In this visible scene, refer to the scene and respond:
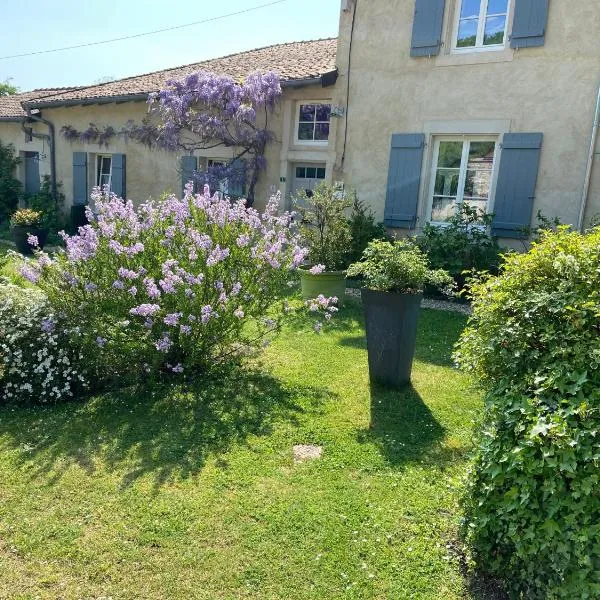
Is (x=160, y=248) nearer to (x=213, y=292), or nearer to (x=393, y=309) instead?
(x=213, y=292)

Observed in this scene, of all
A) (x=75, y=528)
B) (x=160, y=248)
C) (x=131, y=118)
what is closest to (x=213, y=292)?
(x=160, y=248)

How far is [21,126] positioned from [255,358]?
13.9 metres

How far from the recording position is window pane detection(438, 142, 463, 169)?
346 inches

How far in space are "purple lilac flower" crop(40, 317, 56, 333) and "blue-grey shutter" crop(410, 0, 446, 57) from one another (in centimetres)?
728

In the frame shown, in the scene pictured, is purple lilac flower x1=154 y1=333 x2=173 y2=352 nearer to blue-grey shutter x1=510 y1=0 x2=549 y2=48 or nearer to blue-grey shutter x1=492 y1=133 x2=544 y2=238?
blue-grey shutter x1=492 y1=133 x2=544 y2=238

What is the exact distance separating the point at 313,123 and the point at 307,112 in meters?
0.28

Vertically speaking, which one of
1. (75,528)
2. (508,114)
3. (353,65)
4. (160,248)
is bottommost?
(75,528)

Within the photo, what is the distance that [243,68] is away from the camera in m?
11.9

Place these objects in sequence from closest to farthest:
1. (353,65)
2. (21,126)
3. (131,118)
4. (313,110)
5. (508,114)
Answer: (508,114) → (353,65) → (313,110) → (131,118) → (21,126)

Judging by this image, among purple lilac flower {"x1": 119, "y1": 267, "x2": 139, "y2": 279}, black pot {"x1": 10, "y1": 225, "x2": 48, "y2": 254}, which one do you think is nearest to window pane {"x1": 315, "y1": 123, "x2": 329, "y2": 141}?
black pot {"x1": 10, "y1": 225, "x2": 48, "y2": 254}

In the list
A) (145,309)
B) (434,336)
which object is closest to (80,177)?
(434,336)

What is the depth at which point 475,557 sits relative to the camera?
95.1 inches

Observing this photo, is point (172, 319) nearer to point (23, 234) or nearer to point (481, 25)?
point (481, 25)

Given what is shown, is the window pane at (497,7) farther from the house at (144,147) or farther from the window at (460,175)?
the house at (144,147)
